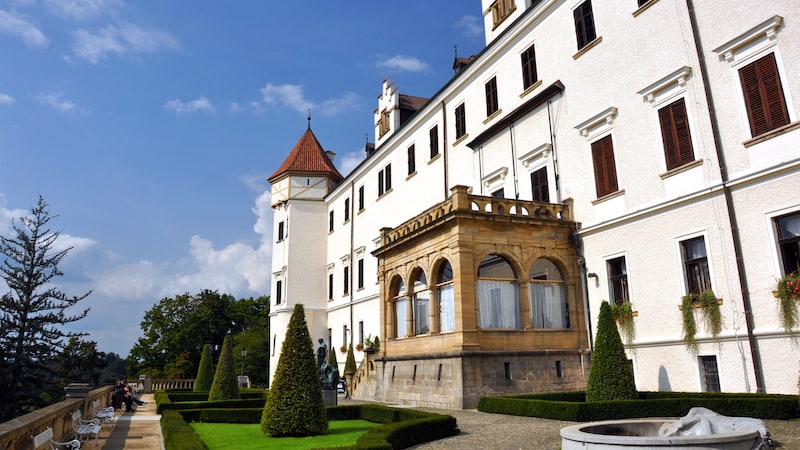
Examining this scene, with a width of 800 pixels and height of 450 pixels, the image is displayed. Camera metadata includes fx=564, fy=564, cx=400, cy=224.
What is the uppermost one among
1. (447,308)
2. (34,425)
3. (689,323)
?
(447,308)

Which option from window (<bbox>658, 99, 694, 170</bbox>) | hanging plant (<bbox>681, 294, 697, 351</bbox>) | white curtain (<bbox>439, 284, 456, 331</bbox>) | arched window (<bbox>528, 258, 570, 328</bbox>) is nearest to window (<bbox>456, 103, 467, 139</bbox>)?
arched window (<bbox>528, 258, 570, 328</bbox>)

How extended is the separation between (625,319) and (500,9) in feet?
47.1

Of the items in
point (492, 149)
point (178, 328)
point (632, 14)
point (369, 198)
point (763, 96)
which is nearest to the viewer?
point (763, 96)

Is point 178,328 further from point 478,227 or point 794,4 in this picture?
point 794,4

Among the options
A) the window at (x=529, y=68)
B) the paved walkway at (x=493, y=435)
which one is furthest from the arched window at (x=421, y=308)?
the window at (x=529, y=68)

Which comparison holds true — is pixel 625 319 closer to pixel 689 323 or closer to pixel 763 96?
pixel 689 323

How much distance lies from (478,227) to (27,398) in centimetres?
2994

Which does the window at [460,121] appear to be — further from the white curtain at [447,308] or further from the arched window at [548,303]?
the white curtain at [447,308]

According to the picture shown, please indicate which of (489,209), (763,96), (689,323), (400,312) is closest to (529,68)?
(489,209)

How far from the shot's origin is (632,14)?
1662cm

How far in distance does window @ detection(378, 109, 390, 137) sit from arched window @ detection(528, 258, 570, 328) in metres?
18.9

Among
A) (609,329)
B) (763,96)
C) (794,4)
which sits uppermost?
(794,4)

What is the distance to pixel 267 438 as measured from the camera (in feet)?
36.8

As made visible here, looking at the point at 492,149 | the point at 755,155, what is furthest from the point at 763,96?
the point at 492,149
